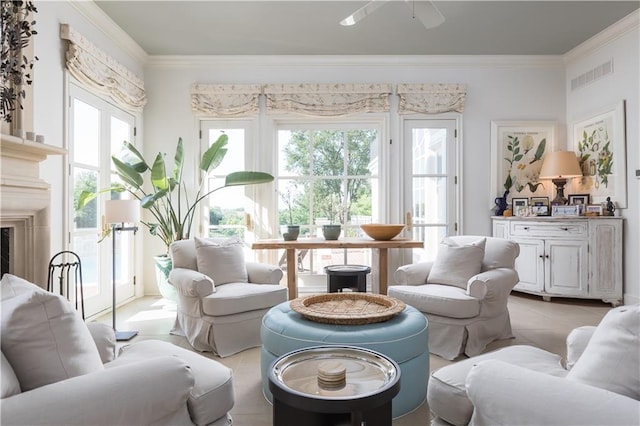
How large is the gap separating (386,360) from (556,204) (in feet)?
13.1

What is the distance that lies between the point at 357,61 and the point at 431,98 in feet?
3.33

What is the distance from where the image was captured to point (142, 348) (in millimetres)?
1703

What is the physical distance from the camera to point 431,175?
15.8 ft

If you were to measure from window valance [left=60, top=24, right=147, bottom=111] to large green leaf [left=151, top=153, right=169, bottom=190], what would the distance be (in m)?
0.78

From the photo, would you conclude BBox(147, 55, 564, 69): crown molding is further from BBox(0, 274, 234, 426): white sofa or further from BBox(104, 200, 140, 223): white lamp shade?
BBox(0, 274, 234, 426): white sofa

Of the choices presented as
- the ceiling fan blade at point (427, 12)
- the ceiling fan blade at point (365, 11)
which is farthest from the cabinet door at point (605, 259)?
the ceiling fan blade at point (365, 11)

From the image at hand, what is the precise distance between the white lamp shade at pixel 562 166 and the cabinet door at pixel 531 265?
0.82 metres

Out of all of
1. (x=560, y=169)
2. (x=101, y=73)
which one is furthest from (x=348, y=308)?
(x=560, y=169)

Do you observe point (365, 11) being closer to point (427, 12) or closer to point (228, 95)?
point (427, 12)

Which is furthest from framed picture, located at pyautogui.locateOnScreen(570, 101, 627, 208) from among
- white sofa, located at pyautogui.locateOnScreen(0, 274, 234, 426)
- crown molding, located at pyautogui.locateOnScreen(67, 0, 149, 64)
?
crown molding, located at pyautogui.locateOnScreen(67, 0, 149, 64)

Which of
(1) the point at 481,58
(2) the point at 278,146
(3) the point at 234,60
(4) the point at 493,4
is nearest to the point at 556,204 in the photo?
(1) the point at 481,58

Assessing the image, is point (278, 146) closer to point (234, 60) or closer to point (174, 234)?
point (234, 60)

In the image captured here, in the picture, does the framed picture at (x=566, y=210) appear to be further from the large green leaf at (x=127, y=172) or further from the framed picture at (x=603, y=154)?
the large green leaf at (x=127, y=172)

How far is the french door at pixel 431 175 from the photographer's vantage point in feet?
15.7
